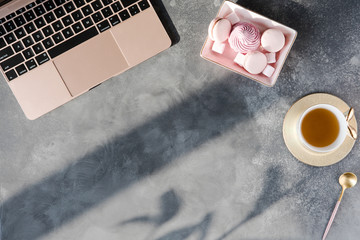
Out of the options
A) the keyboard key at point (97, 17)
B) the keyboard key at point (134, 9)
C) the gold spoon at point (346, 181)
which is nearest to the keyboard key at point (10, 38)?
the keyboard key at point (97, 17)

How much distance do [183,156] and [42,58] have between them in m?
0.48

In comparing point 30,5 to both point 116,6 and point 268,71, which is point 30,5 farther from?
point 268,71

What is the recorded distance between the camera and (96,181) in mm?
923

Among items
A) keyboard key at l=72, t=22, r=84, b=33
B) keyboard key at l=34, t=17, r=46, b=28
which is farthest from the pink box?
keyboard key at l=34, t=17, r=46, b=28

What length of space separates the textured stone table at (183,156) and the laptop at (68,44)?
6cm

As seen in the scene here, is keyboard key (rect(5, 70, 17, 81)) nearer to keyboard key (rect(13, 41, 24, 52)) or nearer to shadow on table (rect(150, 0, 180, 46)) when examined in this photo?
keyboard key (rect(13, 41, 24, 52))

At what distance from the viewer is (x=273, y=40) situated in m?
0.79

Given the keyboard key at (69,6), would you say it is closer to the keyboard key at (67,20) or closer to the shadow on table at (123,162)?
the keyboard key at (67,20)

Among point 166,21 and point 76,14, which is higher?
point 76,14

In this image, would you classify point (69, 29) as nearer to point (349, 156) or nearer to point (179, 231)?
point (179, 231)

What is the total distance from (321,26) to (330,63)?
11 cm

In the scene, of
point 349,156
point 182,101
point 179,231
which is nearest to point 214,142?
point 182,101

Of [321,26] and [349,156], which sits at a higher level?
[321,26]

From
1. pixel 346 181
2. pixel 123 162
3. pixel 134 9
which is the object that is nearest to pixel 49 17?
pixel 134 9
